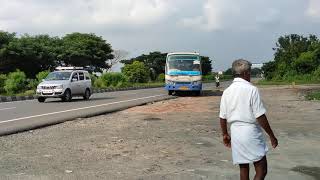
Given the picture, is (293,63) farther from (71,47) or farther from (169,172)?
(169,172)

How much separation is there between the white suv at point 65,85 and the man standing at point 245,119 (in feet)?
Answer: 74.1

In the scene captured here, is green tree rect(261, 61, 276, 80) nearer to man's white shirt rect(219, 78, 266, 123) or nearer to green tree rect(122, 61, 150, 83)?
green tree rect(122, 61, 150, 83)

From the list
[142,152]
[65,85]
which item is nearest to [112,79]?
[65,85]

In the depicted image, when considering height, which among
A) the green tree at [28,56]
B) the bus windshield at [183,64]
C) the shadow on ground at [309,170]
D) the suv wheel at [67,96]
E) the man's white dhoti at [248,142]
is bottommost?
the shadow on ground at [309,170]

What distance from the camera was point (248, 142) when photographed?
5566mm

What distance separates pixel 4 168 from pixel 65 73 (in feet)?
Answer: 68.6

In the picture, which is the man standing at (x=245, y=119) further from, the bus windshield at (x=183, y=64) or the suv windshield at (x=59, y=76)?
the bus windshield at (x=183, y=64)

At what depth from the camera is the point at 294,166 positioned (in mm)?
8719

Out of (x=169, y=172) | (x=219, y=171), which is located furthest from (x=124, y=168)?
(x=219, y=171)

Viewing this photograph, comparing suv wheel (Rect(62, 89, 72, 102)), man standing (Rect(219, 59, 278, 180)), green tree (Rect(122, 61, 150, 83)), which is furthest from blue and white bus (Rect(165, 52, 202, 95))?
green tree (Rect(122, 61, 150, 83))

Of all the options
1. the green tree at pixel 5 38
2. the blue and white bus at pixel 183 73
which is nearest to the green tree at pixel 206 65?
the green tree at pixel 5 38

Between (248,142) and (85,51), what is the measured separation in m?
69.1

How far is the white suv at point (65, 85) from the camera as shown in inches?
1080

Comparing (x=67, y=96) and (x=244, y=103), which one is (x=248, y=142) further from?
(x=67, y=96)
